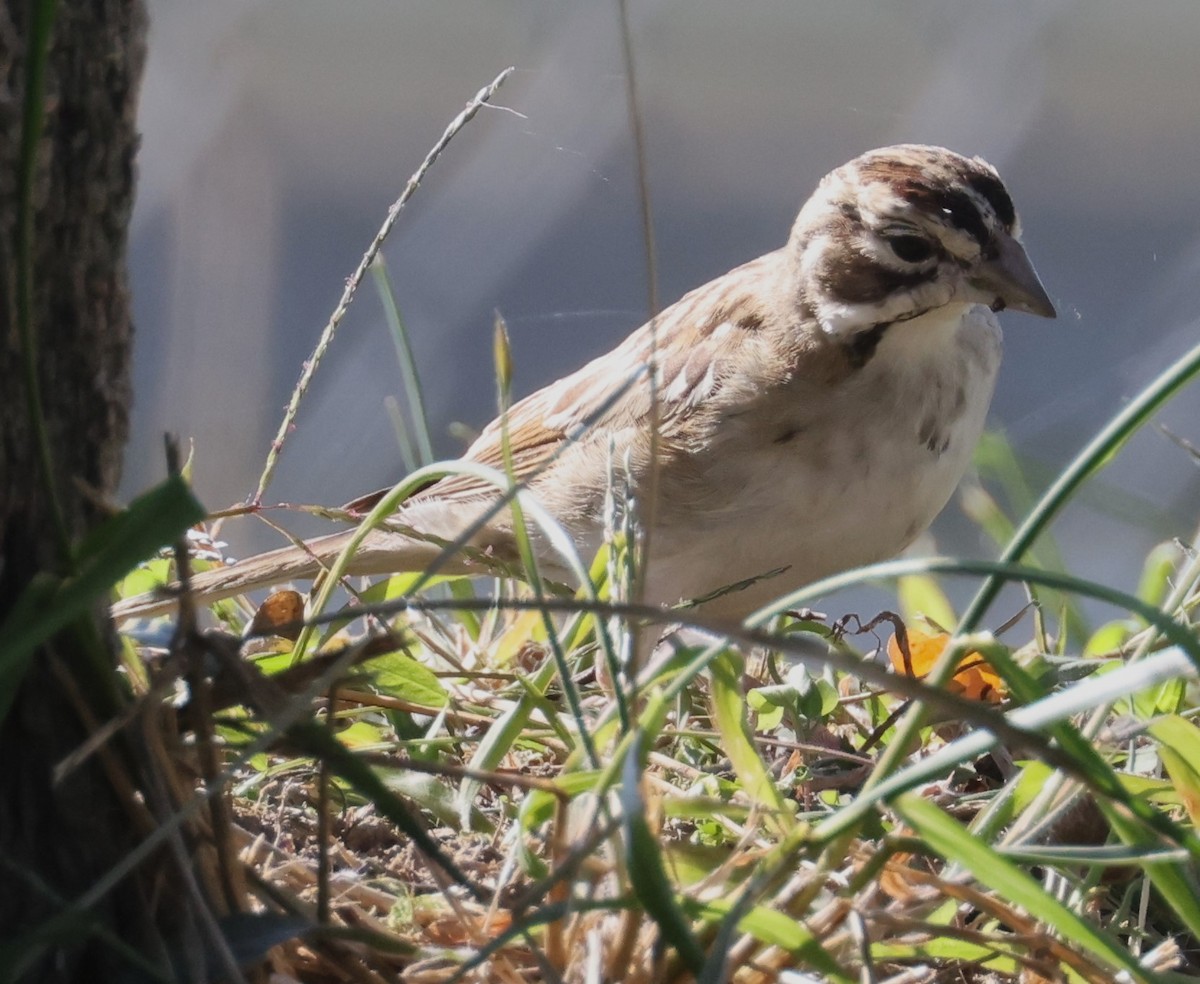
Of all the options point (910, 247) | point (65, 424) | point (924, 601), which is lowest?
point (924, 601)

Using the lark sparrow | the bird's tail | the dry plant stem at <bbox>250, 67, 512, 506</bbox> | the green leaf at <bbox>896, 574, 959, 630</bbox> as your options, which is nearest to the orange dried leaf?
the green leaf at <bbox>896, 574, 959, 630</bbox>

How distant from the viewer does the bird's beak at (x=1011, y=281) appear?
252 centimetres

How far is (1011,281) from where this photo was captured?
2.52 metres

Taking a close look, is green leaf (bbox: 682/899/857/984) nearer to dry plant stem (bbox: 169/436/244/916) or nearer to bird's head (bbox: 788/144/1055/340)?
dry plant stem (bbox: 169/436/244/916)

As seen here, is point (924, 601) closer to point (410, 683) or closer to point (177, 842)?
point (410, 683)

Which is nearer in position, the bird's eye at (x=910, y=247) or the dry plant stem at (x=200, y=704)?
the dry plant stem at (x=200, y=704)

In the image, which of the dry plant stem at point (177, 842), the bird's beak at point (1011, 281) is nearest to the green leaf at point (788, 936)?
the dry plant stem at point (177, 842)

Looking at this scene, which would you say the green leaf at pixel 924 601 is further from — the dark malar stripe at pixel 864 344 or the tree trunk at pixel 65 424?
the tree trunk at pixel 65 424

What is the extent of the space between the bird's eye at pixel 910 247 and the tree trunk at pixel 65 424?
1798mm

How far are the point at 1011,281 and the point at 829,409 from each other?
42cm

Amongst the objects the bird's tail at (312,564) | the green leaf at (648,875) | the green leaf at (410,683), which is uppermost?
the green leaf at (648,875)

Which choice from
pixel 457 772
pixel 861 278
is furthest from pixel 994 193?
pixel 457 772

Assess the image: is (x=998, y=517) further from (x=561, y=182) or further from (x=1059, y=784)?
(x=561, y=182)

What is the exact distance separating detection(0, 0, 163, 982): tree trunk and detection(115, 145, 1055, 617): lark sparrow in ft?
5.09
